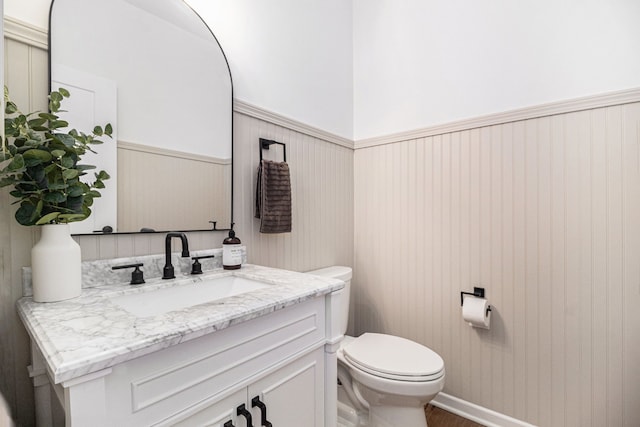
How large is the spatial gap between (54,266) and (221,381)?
55cm

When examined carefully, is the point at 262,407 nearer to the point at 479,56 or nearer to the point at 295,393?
the point at 295,393

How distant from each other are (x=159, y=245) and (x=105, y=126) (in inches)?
18.1

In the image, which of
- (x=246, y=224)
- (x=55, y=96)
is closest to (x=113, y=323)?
(x=55, y=96)

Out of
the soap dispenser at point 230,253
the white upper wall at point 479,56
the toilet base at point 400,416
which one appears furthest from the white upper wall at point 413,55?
the toilet base at point 400,416

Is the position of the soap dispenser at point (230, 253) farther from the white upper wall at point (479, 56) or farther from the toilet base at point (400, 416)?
the white upper wall at point (479, 56)

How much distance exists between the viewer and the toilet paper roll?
5.21 ft

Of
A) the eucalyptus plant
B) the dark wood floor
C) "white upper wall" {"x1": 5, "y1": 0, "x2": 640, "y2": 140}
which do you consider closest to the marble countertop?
the eucalyptus plant

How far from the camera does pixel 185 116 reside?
1.27 meters

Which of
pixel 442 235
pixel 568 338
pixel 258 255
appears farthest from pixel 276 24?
pixel 568 338

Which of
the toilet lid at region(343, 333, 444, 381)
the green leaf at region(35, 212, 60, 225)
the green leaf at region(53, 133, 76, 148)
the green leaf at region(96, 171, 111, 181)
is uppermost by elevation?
the green leaf at region(53, 133, 76, 148)

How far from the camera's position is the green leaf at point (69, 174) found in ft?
2.71

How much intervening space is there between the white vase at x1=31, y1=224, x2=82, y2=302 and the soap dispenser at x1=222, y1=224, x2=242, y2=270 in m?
0.51

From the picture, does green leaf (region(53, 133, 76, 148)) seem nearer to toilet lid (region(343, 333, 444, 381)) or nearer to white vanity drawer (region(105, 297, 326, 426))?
white vanity drawer (region(105, 297, 326, 426))

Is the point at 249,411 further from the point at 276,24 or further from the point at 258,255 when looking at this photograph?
the point at 276,24
